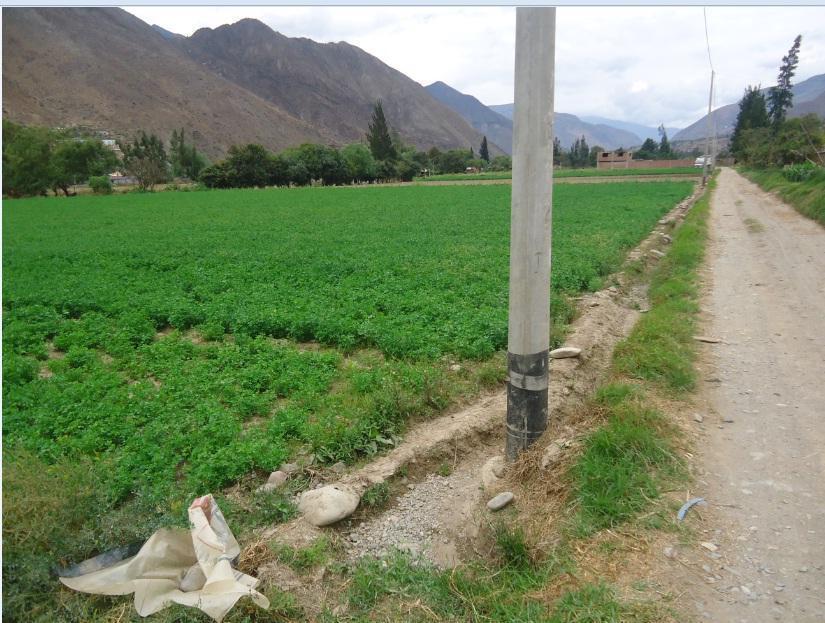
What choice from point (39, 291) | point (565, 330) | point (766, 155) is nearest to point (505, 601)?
point (565, 330)

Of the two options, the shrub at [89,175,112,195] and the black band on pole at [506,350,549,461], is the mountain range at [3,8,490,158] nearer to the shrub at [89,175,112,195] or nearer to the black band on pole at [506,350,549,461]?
the shrub at [89,175,112,195]

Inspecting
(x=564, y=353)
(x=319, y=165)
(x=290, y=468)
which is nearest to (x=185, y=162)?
(x=319, y=165)

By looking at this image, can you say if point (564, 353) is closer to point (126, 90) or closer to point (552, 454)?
point (552, 454)

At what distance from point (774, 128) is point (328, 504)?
75.5 m

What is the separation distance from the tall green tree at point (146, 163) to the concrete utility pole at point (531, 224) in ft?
258

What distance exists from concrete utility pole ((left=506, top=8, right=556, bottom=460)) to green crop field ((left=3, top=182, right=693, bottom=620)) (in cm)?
161

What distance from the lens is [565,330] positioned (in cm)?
830

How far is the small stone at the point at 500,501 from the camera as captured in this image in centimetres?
427

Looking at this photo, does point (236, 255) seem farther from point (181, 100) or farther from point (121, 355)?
point (181, 100)

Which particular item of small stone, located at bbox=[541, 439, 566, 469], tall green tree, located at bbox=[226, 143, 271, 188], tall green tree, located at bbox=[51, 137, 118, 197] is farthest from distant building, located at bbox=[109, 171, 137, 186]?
small stone, located at bbox=[541, 439, 566, 469]

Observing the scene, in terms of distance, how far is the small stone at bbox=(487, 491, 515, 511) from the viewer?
14.0 ft

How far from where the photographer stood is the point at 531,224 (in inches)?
162

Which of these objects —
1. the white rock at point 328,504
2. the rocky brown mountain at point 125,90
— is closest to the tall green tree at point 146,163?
the rocky brown mountain at point 125,90

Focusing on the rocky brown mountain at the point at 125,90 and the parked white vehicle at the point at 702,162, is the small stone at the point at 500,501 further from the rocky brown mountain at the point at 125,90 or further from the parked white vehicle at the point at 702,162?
the rocky brown mountain at the point at 125,90
